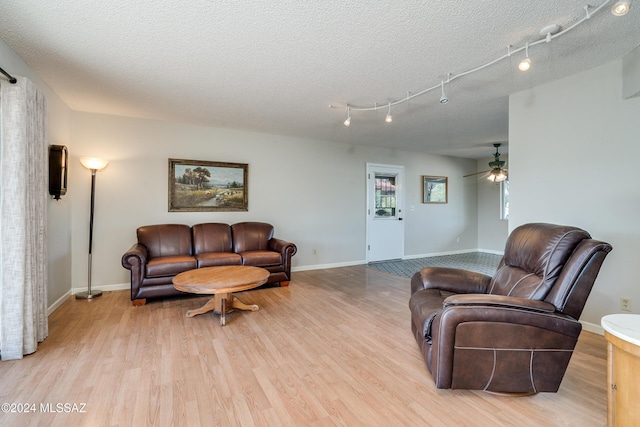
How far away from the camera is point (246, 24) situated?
2.01 metres

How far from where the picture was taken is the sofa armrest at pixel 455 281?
8.01 ft

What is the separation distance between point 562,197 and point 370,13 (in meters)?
2.61

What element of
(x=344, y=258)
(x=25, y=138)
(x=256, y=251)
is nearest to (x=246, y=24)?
(x=25, y=138)

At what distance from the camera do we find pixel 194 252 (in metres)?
4.16

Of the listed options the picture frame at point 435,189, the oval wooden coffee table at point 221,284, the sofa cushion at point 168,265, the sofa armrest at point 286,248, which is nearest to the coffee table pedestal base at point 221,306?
the oval wooden coffee table at point 221,284

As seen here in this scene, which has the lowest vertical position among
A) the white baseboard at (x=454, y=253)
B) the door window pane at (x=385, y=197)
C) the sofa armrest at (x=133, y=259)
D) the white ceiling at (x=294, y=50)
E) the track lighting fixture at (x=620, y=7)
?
the white baseboard at (x=454, y=253)

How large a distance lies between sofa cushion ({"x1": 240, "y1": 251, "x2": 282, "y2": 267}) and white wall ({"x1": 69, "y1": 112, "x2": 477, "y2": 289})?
0.93m

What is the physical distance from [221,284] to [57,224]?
89.9 inches

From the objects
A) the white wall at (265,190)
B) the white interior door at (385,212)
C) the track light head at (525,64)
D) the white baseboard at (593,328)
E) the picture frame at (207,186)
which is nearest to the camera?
the track light head at (525,64)

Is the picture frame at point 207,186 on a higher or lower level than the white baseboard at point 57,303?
higher

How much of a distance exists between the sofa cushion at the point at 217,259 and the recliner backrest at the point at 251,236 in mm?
415

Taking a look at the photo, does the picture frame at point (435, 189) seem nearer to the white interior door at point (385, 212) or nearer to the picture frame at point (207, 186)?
the white interior door at point (385, 212)

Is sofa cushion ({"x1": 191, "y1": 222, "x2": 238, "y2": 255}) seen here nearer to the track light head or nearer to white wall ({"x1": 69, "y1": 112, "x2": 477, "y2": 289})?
white wall ({"x1": 69, "y1": 112, "x2": 477, "y2": 289})

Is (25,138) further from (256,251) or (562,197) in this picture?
(562,197)
